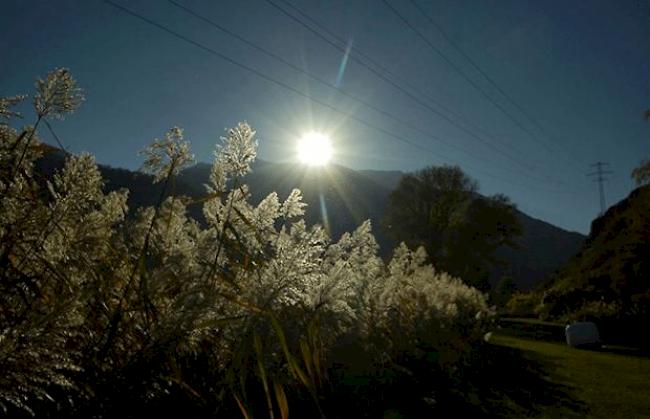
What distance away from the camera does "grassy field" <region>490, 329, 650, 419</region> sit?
512cm

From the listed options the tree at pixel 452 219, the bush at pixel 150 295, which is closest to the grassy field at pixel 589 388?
the bush at pixel 150 295

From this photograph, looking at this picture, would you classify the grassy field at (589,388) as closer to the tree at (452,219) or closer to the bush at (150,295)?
the bush at (150,295)

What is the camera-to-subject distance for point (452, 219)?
146 feet

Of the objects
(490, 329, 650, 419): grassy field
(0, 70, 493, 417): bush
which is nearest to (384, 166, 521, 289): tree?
(490, 329, 650, 419): grassy field

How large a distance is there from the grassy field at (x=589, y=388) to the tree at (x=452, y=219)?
3096 centimetres

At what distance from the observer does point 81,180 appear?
123 centimetres

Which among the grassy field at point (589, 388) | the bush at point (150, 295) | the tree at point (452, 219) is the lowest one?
the grassy field at point (589, 388)

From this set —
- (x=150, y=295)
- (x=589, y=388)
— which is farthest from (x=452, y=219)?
(x=150, y=295)

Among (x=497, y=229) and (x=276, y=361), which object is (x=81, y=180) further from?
(x=497, y=229)

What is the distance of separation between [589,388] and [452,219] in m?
38.6

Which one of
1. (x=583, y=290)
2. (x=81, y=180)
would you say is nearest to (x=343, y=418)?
(x=81, y=180)

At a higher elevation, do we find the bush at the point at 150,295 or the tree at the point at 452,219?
the tree at the point at 452,219

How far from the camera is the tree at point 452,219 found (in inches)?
1694

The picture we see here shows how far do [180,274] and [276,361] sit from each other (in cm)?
40
